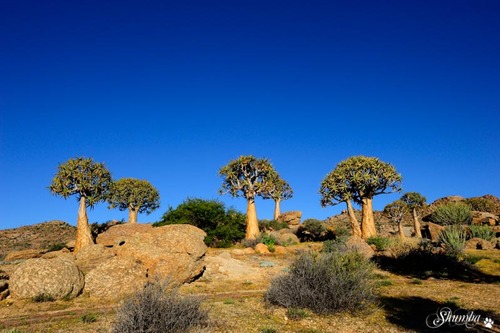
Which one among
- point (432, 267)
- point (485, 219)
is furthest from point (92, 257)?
point (485, 219)

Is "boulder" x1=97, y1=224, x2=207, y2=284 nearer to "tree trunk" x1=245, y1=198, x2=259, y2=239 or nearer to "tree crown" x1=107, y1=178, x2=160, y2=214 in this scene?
"tree trunk" x1=245, y1=198, x2=259, y2=239

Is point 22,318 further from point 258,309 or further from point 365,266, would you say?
point 365,266

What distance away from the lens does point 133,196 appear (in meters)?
39.7

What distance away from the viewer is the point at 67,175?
25.0 m

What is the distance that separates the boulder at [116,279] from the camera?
11711 mm

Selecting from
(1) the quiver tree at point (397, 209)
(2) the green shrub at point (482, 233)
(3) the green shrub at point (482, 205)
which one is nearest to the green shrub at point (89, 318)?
(2) the green shrub at point (482, 233)

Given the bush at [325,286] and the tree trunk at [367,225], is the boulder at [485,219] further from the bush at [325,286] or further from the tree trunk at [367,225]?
the bush at [325,286]

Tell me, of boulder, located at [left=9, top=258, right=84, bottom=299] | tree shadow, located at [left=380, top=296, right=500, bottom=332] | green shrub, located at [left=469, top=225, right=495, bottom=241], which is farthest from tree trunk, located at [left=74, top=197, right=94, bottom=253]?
green shrub, located at [left=469, top=225, right=495, bottom=241]

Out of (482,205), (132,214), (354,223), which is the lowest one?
(354,223)

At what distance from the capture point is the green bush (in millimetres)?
28547

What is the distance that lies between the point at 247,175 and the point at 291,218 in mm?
14871

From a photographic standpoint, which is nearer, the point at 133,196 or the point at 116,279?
the point at 116,279

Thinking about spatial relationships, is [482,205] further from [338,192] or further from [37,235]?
[37,235]

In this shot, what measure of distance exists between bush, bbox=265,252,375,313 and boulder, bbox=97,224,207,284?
15.9 ft
